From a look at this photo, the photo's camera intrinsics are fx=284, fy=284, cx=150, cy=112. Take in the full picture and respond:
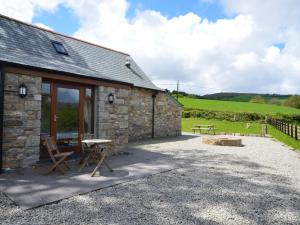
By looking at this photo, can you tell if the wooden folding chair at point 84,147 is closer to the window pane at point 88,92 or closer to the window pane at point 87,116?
the window pane at point 87,116

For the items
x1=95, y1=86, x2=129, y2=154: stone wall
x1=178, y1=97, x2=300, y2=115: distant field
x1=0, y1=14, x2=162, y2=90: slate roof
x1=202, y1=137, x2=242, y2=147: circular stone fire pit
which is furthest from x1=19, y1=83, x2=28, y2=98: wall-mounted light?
x1=178, y1=97, x2=300, y2=115: distant field

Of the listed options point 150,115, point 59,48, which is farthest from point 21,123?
point 150,115

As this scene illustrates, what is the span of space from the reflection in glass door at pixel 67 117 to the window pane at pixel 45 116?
23cm

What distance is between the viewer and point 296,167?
8.62 m

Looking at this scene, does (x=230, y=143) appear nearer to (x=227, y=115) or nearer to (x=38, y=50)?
(x=38, y=50)

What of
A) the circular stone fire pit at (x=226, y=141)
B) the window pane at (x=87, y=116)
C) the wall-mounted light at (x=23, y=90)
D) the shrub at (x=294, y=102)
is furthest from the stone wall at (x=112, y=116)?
the shrub at (x=294, y=102)

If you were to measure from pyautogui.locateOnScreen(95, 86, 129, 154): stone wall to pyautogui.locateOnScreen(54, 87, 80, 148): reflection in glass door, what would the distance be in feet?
2.36

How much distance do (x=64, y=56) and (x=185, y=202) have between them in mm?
9615

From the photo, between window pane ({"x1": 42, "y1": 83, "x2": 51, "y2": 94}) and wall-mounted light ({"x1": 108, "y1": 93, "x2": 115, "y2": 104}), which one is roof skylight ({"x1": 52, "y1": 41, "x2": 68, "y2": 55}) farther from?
window pane ({"x1": 42, "y1": 83, "x2": 51, "y2": 94})

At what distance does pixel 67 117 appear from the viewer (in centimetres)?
865

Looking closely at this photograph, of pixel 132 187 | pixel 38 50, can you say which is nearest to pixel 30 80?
pixel 132 187

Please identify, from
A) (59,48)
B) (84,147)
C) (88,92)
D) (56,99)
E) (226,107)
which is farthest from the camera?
(226,107)

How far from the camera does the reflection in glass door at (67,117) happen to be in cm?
838

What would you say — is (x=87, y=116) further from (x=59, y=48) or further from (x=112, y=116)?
(x=59, y=48)
